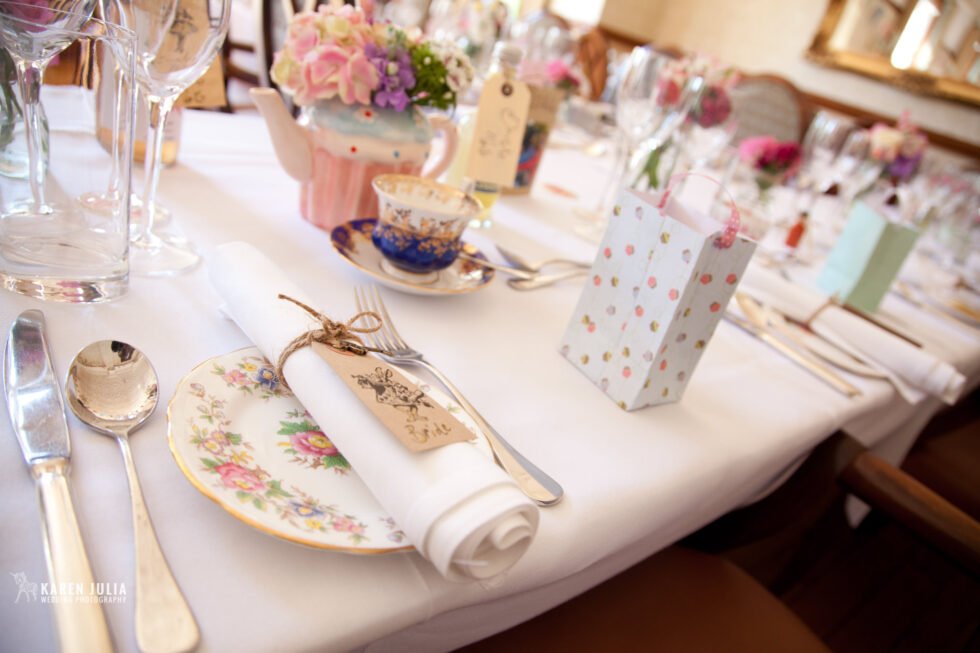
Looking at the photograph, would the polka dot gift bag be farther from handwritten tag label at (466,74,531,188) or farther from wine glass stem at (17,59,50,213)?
wine glass stem at (17,59,50,213)

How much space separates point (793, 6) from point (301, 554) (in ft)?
16.1

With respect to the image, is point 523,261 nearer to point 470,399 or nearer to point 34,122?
point 470,399

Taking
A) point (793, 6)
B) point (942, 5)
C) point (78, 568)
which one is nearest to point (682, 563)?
point (78, 568)

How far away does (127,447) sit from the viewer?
373mm

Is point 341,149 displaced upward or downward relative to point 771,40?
downward

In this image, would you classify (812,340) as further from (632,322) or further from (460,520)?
(460,520)

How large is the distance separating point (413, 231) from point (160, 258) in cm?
25

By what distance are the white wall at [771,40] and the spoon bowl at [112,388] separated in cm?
444

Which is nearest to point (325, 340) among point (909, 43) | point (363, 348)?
point (363, 348)

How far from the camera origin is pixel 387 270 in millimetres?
715

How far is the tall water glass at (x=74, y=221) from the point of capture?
49 cm

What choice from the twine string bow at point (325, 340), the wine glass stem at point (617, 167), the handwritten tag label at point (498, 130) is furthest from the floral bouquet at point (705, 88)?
the twine string bow at point (325, 340)

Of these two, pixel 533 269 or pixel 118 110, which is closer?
pixel 118 110

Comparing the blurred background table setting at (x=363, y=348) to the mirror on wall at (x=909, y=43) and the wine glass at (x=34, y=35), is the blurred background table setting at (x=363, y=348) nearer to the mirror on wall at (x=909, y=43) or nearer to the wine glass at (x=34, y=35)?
the wine glass at (x=34, y=35)
